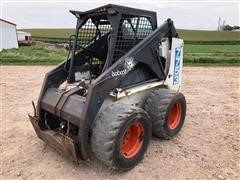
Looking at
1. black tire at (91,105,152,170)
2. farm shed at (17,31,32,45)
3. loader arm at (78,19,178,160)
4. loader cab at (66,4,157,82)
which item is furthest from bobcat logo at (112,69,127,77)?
farm shed at (17,31,32,45)

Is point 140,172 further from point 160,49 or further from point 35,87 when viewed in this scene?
point 35,87

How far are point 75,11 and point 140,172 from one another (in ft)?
7.83

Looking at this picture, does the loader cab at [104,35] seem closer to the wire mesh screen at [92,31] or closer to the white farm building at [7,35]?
the wire mesh screen at [92,31]

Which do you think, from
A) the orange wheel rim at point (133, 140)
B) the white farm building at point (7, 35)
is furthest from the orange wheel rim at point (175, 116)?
the white farm building at point (7, 35)

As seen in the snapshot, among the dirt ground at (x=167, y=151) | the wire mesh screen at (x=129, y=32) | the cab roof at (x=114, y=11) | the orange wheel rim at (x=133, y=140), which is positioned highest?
the cab roof at (x=114, y=11)

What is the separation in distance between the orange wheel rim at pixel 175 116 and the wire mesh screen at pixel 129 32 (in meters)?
1.22

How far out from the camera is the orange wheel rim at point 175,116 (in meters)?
4.24

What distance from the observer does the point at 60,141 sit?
10.8ft

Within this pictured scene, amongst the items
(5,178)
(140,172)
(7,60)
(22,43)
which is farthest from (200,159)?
(22,43)

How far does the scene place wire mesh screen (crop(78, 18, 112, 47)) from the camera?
13.3 ft

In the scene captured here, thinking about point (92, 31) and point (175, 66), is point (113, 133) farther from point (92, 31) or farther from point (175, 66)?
point (175, 66)

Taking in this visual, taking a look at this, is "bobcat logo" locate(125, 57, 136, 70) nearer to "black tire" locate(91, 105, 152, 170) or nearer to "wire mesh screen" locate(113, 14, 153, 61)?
"wire mesh screen" locate(113, 14, 153, 61)

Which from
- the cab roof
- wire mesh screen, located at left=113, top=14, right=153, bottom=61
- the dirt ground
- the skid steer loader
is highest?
the cab roof

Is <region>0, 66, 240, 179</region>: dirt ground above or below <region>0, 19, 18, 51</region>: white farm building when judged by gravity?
below
